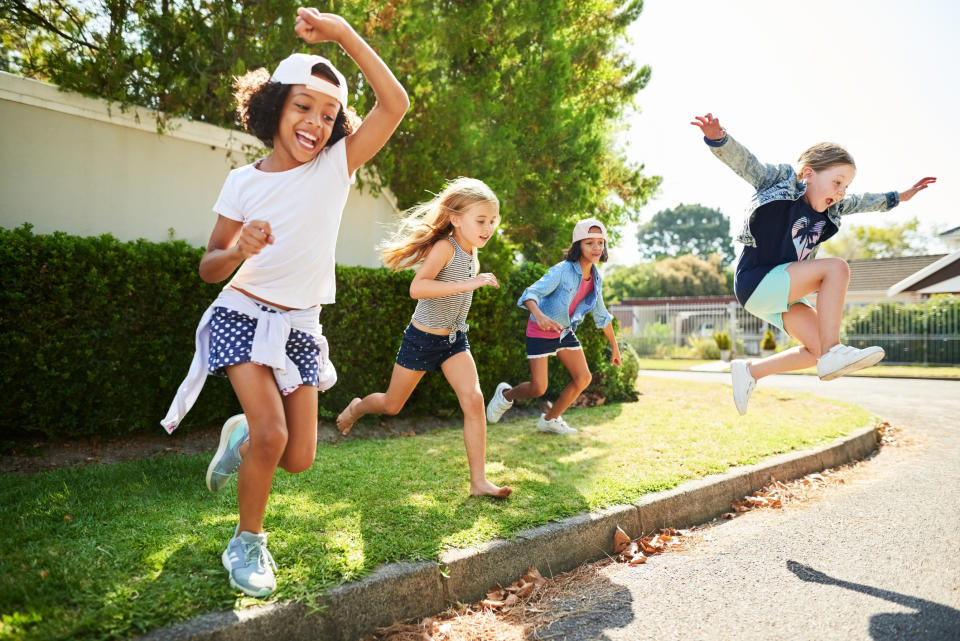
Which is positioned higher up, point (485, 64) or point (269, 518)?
point (485, 64)

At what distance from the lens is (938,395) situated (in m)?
11.1

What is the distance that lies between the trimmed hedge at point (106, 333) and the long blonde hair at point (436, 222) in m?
2.10

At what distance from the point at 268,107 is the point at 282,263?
72 centimetres

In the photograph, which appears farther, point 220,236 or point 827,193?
point 827,193

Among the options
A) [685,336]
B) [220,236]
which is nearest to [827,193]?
[220,236]

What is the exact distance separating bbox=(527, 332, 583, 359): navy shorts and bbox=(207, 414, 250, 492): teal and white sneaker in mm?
3031

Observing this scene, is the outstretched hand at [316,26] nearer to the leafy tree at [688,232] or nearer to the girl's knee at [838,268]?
the girl's knee at [838,268]

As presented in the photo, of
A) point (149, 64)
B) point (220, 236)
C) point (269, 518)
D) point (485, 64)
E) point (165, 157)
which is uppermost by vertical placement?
point (485, 64)

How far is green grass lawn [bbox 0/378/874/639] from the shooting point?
2.18 m

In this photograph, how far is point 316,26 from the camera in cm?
244

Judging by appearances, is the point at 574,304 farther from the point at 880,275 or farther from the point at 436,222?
the point at 880,275

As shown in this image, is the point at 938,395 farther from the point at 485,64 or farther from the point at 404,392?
the point at 404,392

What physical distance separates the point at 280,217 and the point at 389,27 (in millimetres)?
5894

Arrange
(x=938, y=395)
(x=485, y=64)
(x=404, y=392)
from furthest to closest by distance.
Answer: (x=938, y=395), (x=485, y=64), (x=404, y=392)
